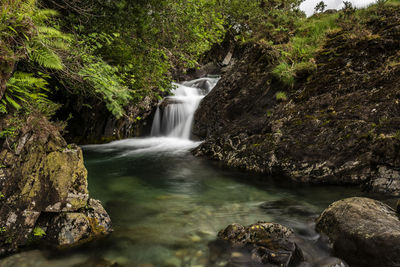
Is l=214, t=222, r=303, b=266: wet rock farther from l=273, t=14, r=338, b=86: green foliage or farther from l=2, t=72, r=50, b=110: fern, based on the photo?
l=273, t=14, r=338, b=86: green foliage

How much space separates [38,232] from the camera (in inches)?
120

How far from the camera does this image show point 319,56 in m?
7.87

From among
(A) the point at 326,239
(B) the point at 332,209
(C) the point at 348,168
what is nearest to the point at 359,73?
(C) the point at 348,168

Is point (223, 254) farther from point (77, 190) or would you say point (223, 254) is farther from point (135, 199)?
point (135, 199)

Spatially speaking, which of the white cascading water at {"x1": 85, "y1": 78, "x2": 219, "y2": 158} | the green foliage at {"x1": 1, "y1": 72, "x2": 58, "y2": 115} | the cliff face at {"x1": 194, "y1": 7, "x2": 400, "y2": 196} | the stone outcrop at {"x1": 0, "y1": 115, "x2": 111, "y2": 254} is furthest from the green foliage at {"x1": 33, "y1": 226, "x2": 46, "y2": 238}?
the white cascading water at {"x1": 85, "y1": 78, "x2": 219, "y2": 158}

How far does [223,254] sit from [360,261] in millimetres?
1549

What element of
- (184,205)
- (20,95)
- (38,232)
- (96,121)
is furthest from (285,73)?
(96,121)

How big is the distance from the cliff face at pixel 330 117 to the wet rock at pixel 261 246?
276cm

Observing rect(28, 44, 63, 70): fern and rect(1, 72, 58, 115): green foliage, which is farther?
rect(28, 44, 63, 70): fern

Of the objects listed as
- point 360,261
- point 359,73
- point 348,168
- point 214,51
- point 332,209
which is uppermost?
point 214,51

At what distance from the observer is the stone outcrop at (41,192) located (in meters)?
2.94

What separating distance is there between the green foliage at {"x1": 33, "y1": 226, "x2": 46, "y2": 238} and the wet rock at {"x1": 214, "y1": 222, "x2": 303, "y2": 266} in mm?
2393

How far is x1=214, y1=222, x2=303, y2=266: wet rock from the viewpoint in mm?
2736

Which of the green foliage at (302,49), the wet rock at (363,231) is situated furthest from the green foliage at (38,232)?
the green foliage at (302,49)
